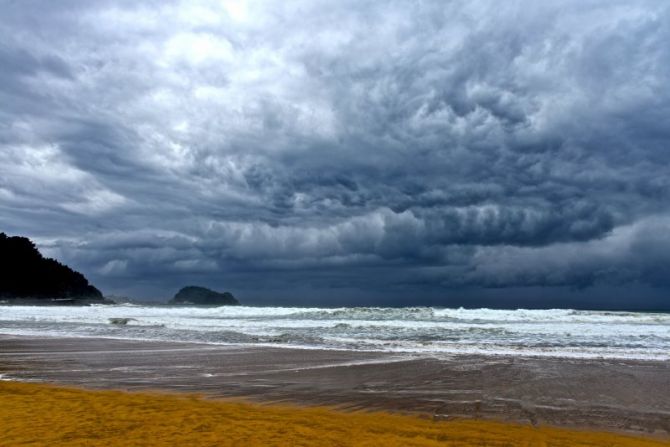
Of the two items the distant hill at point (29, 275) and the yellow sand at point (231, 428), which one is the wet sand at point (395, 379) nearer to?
the yellow sand at point (231, 428)

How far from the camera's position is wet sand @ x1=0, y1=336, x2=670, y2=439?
8680mm

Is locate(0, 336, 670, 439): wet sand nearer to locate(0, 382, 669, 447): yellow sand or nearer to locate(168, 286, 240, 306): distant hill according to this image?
locate(0, 382, 669, 447): yellow sand

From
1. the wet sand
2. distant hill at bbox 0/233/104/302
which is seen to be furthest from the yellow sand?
distant hill at bbox 0/233/104/302

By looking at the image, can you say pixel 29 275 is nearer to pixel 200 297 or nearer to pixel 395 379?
pixel 200 297

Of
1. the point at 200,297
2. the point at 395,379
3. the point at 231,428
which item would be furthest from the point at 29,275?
the point at 231,428

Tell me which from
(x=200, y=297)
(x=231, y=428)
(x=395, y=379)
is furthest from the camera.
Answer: (x=200, y=297)

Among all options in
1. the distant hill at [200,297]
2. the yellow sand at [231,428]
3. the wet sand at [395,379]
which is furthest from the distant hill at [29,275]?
the yellow sand at [231,428]

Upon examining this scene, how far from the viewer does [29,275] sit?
357 feet

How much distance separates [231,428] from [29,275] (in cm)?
12239

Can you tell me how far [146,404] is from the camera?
8.34 m

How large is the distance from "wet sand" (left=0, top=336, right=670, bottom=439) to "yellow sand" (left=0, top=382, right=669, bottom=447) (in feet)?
2.76

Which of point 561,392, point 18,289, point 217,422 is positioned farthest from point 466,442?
point 18,289

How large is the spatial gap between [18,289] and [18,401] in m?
116

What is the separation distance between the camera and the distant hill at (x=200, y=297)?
142375 mm
